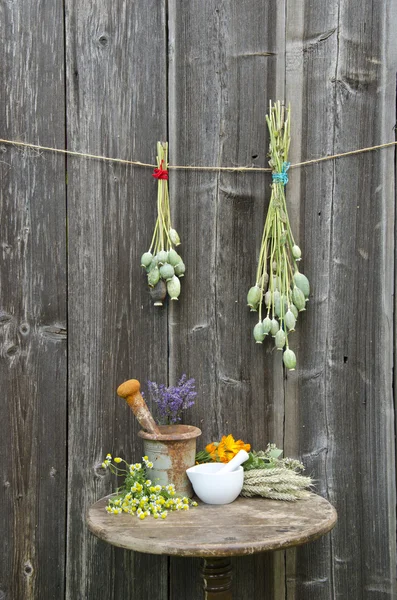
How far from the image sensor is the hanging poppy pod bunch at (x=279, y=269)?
6.76ft

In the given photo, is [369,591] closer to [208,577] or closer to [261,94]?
[208,577]

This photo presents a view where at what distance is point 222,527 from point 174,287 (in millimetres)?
679

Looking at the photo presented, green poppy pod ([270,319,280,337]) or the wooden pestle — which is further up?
green poppy pod ([270,319,280,337])

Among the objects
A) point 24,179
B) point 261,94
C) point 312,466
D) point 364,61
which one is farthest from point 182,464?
point 364,61

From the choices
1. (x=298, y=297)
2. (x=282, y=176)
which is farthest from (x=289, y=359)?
(x=282, y=176)

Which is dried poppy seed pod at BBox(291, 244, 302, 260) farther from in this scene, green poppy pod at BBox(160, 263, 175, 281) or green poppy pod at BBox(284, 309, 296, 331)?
green poppy pod at BBox(160, 263, 175, 281)

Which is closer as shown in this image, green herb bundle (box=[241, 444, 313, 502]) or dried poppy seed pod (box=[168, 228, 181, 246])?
green herb bundle (box=[241, 444, 313, 502])

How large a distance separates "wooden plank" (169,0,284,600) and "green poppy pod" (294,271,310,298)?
0.14 meters

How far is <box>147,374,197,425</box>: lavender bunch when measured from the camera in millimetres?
2006

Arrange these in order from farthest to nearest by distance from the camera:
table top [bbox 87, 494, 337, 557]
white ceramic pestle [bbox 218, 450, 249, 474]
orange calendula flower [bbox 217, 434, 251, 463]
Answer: orange calendula flower [bbox 217, 434, 251, 463]
white ceramic pestle [bbox 218, 450, 249, 474]
table top [bbox 87, 494, 337, 557]

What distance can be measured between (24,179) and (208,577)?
1.16 m

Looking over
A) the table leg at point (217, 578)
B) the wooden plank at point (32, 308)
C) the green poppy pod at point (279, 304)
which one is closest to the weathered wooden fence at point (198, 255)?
the wooden plank at point (32, 308)

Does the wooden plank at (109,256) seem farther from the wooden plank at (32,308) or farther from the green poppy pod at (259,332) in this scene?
the green poppy pod at (259,332)

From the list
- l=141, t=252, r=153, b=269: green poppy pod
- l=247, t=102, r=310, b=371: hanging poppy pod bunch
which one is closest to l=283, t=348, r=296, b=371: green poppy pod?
l=247, t=102, r=310, b=371: hanging poppy pod bunch
